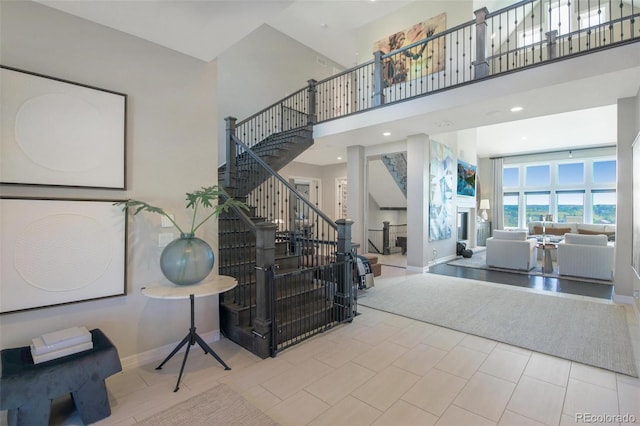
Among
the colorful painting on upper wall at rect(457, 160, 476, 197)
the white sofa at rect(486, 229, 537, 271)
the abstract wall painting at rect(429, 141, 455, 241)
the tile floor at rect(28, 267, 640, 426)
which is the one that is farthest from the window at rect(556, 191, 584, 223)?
the tile floor at rect(28, 267, 640, 426)

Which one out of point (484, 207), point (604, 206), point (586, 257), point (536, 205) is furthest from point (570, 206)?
point (586, 257)

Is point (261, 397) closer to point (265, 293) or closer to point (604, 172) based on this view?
point (265, 293)

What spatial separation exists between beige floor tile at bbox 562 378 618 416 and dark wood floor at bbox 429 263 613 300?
321 cm

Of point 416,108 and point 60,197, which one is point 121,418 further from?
point 416,108

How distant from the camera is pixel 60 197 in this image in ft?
7.22

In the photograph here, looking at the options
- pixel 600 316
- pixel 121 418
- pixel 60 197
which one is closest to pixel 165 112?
pixel 60 197

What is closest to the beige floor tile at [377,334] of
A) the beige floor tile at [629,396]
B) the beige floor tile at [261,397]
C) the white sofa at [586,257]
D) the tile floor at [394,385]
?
A: the tile floor at [394,385]

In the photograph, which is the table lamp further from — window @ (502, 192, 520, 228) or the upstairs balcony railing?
the upstairs balcony railing

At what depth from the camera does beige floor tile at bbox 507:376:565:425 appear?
6.41ft

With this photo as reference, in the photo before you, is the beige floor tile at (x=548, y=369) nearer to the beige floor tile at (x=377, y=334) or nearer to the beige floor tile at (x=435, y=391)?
the beige floor tile at (x=435, y=391)

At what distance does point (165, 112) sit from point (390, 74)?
620cm

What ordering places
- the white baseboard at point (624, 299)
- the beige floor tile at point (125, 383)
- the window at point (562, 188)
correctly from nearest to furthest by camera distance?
the beige floor tile at point (125, 383) < the white baseboard at point (624, 299) < the window at point (562, 188)

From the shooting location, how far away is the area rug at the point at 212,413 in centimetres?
189

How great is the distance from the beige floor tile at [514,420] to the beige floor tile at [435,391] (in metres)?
0.32
